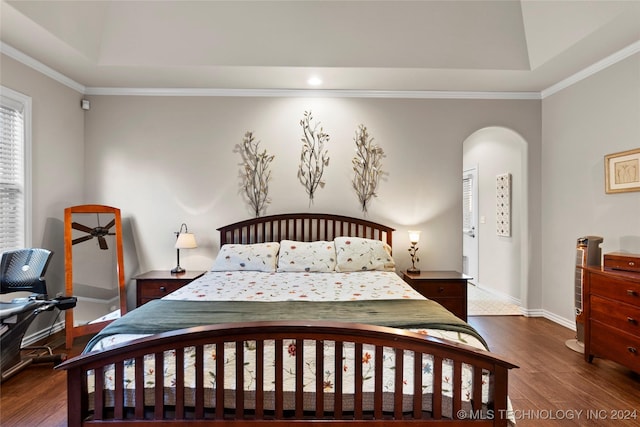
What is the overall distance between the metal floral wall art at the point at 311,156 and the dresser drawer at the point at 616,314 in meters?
2.83

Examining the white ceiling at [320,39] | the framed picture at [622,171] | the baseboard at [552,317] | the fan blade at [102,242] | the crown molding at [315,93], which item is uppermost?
the white ceiling at [320,39]

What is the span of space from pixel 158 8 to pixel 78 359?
3.16 meters

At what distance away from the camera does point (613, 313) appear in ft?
8.63

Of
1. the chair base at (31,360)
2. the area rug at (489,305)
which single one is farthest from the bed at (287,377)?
the area rug at (489,305)

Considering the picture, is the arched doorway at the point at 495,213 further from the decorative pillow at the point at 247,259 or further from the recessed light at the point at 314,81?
the decorative pillow at the point at 247,259

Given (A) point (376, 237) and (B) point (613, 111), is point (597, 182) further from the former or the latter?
(A) point (376, 237)

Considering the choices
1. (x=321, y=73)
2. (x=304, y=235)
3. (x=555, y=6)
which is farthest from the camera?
(x=304, y=235)

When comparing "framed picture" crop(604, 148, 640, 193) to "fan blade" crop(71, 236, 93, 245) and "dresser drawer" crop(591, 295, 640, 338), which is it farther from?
"fan blade" crop(71, 236, 93, 245)

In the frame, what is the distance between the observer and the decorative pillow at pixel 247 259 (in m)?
3.39

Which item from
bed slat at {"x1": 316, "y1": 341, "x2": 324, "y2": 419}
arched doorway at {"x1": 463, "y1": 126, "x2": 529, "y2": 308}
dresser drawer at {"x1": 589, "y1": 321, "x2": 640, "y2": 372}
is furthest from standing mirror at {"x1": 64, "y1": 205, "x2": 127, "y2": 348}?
dresser drawer at {"x1": 589, "y1": 321, "x2": 640, "y2": 372}

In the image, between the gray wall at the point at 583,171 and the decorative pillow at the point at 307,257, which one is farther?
the decorative pillow at the point at 307,257

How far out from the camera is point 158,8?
10.6 feet

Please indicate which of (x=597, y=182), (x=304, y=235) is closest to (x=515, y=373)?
(x=597, y=182)

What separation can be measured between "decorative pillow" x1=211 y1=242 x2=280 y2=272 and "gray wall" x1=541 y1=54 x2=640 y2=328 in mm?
3248
